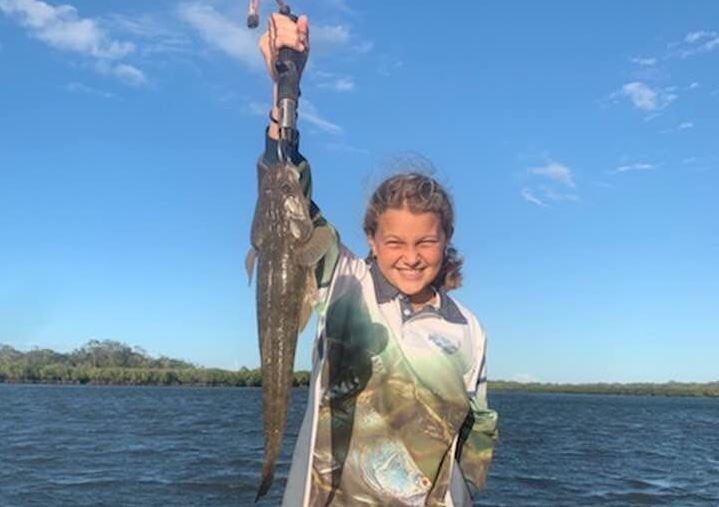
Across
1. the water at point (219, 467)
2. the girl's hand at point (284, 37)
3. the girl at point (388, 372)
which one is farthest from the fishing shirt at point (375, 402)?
the water at point (219, 467)

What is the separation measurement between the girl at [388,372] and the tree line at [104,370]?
108250mm

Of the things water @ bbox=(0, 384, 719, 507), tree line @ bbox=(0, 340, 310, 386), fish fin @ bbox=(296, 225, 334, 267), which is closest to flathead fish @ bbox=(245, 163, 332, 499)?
fish fin @ bbox=(296, 225, 334, 267)

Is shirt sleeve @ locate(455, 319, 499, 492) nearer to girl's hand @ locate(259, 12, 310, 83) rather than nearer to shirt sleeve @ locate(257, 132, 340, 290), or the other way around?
shirt sleeve @ locate(257, 132, 340, 290)

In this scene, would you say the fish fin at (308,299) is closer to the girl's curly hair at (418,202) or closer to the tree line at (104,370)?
the girl's curly hair at (418,202)

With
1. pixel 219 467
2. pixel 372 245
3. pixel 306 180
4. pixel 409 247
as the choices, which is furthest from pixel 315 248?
pixel 219 467

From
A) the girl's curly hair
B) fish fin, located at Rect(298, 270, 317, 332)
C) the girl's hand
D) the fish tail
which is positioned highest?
the girl's hand

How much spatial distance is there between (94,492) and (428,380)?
1800cm

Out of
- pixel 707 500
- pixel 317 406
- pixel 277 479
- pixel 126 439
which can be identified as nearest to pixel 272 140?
pixel 317 406

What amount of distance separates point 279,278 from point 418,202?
3.15ft

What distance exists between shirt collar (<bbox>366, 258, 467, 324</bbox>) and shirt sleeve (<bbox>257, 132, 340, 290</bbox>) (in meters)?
0.39

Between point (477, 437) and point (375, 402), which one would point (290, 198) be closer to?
point (375, 402)

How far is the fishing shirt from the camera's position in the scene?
412cm

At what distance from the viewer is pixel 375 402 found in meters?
4.18

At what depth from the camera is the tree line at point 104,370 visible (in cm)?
12875
